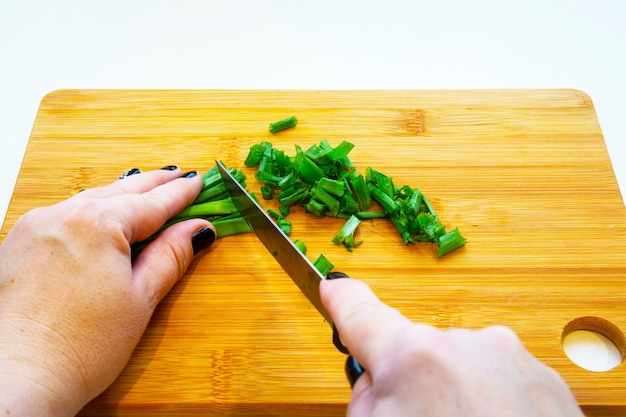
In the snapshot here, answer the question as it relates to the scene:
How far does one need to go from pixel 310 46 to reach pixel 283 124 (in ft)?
3.49

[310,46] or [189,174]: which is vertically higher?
[310,46]

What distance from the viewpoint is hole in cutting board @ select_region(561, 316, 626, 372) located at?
189 cm

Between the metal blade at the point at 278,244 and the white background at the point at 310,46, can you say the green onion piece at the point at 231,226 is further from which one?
the white background at the point at 310,46

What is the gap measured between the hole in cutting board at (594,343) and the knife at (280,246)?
835 millimetres

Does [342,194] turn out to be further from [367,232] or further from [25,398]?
[25,398]

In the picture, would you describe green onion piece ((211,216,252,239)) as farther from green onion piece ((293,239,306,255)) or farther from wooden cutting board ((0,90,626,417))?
green onion piece ((293,239,306,255))

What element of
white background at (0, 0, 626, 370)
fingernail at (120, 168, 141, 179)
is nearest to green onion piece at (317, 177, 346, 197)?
fingernail at (120, 168, 141, 179)

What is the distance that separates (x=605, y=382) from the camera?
1.80m

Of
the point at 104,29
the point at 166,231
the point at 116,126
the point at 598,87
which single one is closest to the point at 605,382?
the point at 166,231

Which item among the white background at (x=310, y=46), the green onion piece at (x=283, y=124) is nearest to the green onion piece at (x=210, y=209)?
the green onion piece at (x=283, y=124)

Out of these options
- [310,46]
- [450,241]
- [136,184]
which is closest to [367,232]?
[450,241]

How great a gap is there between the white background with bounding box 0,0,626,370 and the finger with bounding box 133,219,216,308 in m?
1.24

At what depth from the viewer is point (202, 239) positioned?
6.53ft

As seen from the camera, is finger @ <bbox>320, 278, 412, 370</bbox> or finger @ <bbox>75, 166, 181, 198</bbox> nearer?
finger @ <bbox>320, 278, 412, 370</bbox>
